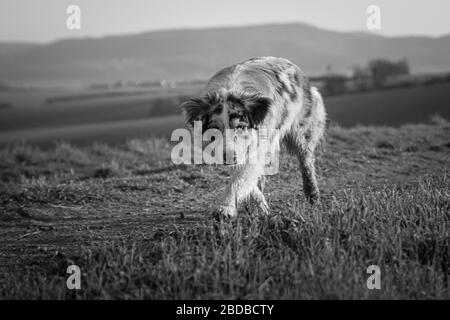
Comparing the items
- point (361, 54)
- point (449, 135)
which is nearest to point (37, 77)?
point (361, 54)

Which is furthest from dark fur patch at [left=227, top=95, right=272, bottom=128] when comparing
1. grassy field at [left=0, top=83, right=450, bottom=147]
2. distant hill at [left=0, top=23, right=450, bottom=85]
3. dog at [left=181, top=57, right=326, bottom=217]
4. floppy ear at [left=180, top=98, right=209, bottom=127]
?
distant hill at [left=0, top=23, right=450, bottom=85]

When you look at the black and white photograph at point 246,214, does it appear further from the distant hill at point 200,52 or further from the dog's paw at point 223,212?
the distant hill at point 200,52

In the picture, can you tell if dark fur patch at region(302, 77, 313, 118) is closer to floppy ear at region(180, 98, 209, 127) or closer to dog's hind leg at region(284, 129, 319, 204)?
dog's hind leg at region(284, 129, 319, 204)

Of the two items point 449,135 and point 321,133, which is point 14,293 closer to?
point 321,133

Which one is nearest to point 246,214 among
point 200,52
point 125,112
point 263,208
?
point 263,208

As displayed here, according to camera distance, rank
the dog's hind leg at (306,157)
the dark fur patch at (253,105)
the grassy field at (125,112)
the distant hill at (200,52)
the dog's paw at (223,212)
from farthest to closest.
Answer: the distant hill at (200,52) < the grassy field at (125,112) < the dog's hind leg at (306,157) < the dark fur patch at (253,105) < the dog's paw at (223,212)

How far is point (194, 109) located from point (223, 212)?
1.30 m

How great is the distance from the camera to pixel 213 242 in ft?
18.9

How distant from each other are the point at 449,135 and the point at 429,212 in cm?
944

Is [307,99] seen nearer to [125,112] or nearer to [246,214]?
[246,214]

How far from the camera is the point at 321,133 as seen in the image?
9141 mm

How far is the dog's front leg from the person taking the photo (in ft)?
22.5

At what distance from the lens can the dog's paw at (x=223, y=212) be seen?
265 inches

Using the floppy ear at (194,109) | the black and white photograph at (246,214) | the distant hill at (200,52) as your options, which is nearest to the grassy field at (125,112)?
the black and white photograph at (246,214)
